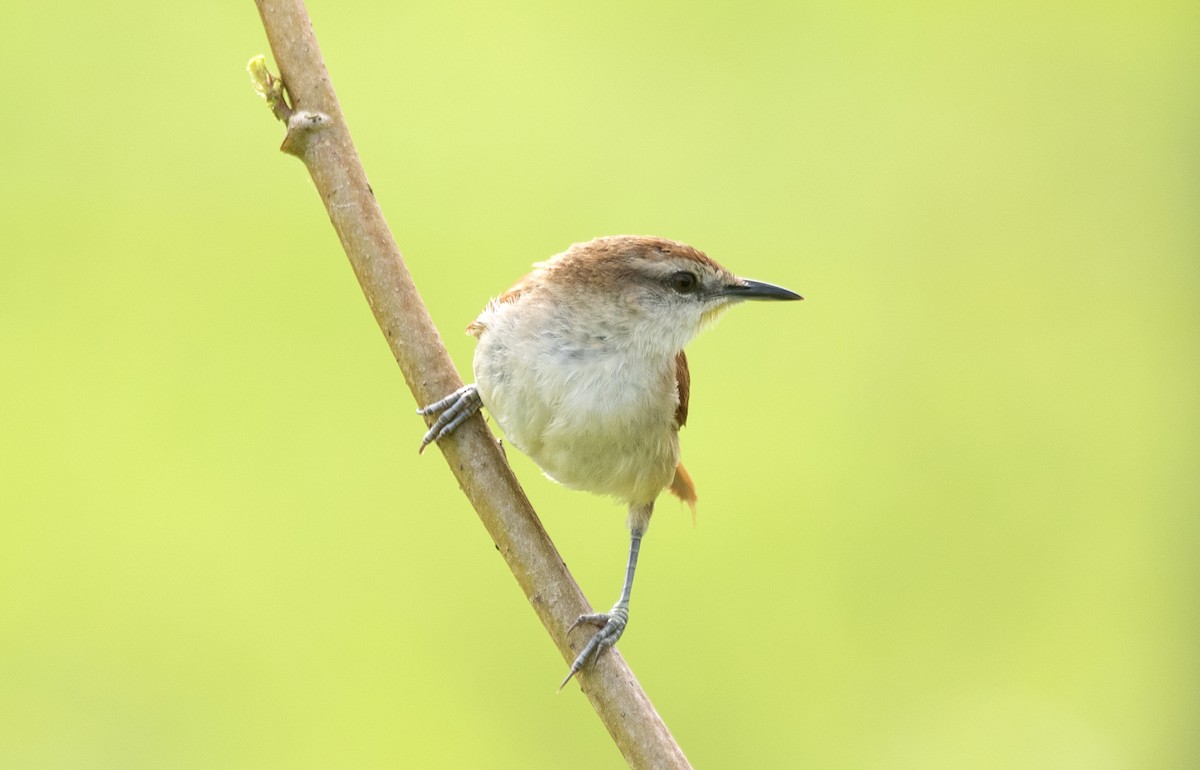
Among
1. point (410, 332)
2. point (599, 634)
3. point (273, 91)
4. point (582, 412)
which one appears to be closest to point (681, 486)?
point (582, 412)

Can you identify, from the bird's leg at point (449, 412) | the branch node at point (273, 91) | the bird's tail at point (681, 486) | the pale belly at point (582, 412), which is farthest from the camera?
the bird's tail at point (681, 486)

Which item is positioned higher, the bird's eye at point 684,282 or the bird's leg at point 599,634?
the bird's eye at point 684,282

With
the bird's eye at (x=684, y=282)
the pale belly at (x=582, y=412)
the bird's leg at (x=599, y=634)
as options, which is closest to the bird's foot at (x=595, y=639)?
the bird's leg at (x=599, y=634)

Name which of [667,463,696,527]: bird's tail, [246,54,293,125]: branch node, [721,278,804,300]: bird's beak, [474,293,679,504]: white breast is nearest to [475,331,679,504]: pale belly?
[474,293,679,504]: white breast

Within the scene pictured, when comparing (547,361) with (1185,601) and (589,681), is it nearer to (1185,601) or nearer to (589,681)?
(589,681)

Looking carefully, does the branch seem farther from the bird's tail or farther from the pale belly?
the bird's tail

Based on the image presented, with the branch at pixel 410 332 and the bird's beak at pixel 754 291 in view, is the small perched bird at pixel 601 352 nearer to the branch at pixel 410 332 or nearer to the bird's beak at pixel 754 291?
the bird's beak at pixel 754 291

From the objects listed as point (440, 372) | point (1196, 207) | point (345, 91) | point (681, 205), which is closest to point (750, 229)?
point (681, 205)

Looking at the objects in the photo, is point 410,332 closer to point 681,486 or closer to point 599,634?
point 599,634
